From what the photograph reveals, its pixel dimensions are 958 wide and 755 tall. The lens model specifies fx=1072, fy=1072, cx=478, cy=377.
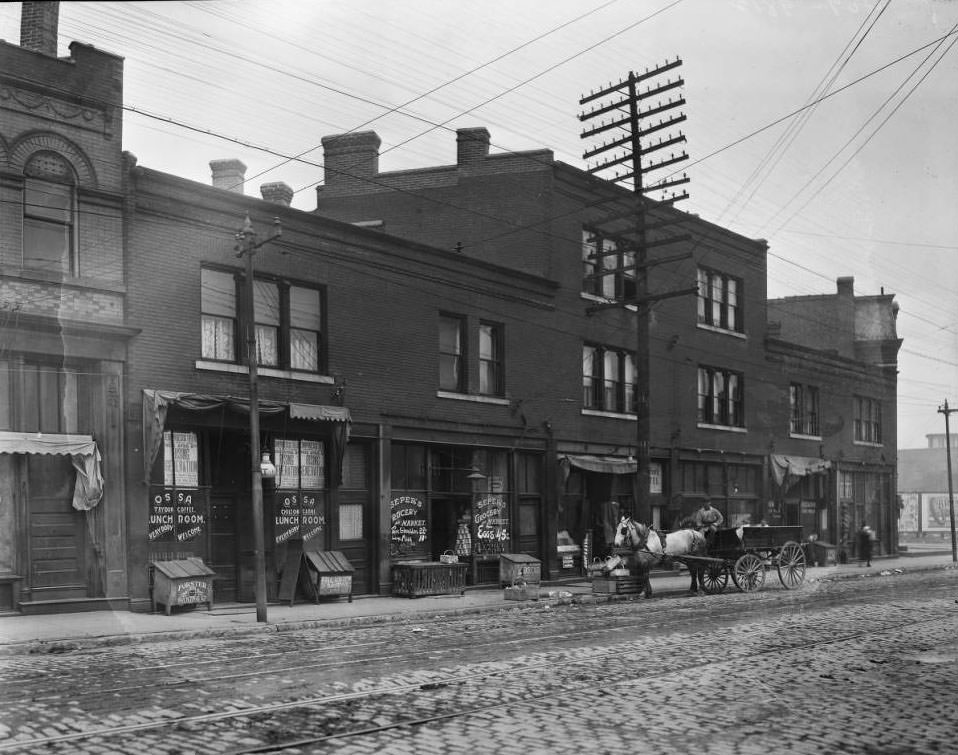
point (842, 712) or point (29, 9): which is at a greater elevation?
point (29, 9)

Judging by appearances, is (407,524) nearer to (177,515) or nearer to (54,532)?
(177,515)

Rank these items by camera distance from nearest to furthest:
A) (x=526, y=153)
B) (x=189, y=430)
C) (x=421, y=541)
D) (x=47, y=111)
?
(x=47, y=111)
(x=189, y=430)
(x=421, y=541)
(x=526, y=153)

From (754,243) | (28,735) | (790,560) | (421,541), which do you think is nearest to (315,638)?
(28,735)

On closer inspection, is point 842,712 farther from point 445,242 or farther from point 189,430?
point 445,242

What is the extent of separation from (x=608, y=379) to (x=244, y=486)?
46.1 feet

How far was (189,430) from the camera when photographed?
20547 millimetres

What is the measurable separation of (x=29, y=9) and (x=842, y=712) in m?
17.6

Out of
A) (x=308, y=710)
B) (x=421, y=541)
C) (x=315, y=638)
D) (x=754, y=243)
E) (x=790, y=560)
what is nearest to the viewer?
(x=308, y=710)

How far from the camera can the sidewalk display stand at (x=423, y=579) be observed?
76.8 feet

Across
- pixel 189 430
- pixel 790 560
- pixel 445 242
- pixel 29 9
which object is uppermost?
pixel 29 9

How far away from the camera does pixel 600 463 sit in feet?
100

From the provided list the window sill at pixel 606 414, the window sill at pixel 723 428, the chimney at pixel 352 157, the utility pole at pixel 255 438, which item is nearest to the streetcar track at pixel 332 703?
the utility pole at pixel 255 438

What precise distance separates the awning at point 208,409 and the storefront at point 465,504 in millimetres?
2255

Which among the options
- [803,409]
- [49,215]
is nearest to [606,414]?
[803,409]
